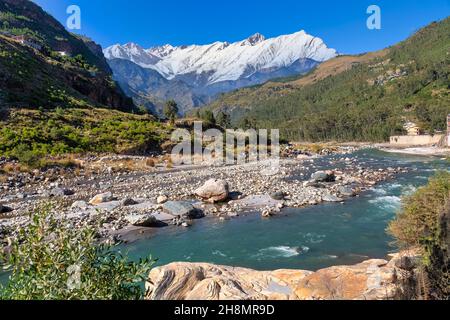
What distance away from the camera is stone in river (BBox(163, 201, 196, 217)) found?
25.7 m

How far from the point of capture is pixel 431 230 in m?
11.6

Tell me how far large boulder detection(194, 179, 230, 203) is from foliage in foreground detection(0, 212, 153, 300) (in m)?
23.7

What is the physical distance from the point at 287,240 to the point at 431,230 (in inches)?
381

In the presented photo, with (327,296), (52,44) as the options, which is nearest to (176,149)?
(327,296)

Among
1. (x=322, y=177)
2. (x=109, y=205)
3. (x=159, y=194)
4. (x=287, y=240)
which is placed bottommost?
(x=287, y=240)

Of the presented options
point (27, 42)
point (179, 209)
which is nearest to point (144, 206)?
point (179, 209)

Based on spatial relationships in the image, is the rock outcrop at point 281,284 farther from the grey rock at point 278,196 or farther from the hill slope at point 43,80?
the hill slope at point 43,80

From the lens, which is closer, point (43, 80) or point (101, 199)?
point (101, 199)

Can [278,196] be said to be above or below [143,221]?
above

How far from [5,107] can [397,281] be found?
72.1 m

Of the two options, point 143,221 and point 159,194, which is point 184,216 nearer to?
point 143,221

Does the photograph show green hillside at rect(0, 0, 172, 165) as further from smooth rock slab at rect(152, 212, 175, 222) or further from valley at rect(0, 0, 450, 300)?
smooth rock slab at rect(152, 212, 175, 222)

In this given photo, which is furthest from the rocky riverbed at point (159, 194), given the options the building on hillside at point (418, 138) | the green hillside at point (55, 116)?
the building on hillside at point (418, 138)
